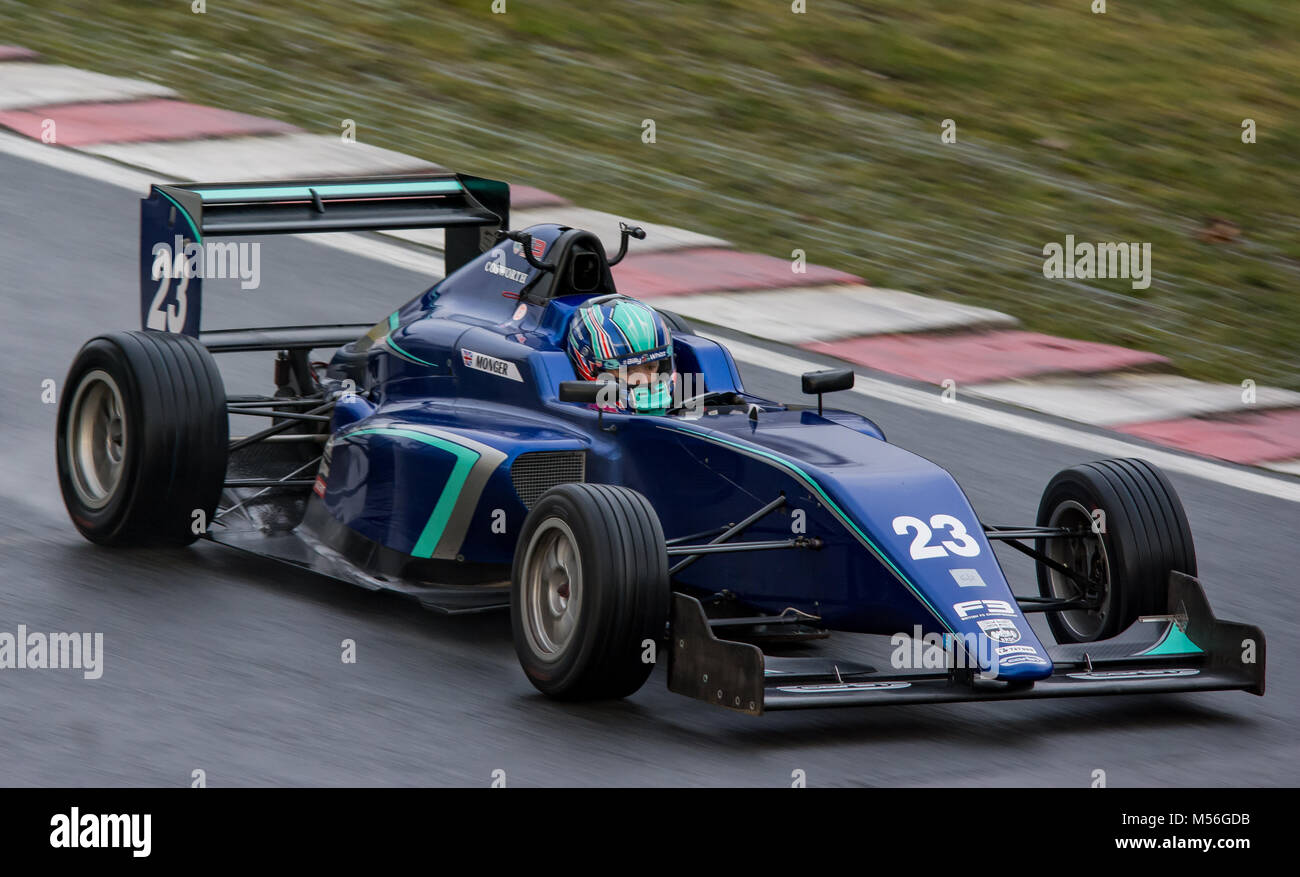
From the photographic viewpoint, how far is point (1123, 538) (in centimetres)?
792

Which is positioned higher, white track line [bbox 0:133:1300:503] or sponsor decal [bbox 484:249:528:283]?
sponsor decal [bbox 484:249:528:283]

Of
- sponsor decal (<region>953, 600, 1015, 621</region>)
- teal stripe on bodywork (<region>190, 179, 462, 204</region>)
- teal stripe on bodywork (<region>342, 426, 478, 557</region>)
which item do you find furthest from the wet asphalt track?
teal stripe on bodywork (<region>190, 179, 462, 204</region>)

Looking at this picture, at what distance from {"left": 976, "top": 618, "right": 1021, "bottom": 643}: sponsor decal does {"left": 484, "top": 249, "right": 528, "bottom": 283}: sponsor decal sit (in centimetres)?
271

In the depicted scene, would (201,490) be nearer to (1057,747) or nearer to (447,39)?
(1057,747)

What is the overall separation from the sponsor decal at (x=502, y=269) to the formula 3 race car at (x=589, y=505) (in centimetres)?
2

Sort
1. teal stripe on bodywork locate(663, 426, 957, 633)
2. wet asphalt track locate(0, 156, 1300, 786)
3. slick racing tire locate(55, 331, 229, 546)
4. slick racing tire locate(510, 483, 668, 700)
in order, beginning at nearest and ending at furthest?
wet asphalt track locate(0, 156, 1300, 786) → slick racing tire locate(510, 483, 668, 700) → teal stripe on bodywork locate(663, 426, 957, 633) → slick racing tire locate(55, 331, 229, 546)

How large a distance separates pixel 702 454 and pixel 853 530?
753mm

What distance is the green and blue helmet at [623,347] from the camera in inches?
329

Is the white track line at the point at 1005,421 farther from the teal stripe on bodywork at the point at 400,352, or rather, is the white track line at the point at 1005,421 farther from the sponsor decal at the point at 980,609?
the sponsor decal at the point at 980,609

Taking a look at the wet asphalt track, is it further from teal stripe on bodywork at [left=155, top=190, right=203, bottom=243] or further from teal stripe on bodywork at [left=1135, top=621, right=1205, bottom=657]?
teal stripe on bodywork at [left=155, top=190, right=203, bottom=243]

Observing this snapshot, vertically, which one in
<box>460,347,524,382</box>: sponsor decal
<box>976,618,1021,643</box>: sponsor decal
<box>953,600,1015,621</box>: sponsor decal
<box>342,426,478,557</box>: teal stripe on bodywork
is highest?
<box>460,347,524,382</box>: sponsor decal

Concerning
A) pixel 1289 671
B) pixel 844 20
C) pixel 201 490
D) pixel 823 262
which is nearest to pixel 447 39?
pixel 844 20

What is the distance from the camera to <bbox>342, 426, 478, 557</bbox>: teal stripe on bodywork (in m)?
8.09

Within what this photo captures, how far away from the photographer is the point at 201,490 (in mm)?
8656
